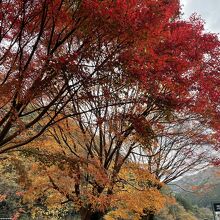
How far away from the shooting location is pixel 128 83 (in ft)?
24.2

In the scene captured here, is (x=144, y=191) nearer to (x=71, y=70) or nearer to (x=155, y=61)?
(x=155, y=61)

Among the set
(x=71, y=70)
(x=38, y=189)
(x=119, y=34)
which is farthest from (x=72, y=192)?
(x=119, y=34)

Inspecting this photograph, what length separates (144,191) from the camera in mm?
11539

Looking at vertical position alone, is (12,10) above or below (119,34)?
above

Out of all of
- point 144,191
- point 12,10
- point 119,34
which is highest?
point 12,10

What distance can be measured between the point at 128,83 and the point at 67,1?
93.7 inches

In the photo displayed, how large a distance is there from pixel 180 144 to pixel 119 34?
32.7 ft

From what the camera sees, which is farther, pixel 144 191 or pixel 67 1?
pixel 144 191

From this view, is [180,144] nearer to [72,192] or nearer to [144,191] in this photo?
[144,191]

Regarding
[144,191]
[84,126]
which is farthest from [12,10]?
[144,191]

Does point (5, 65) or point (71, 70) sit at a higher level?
point (5, 65)

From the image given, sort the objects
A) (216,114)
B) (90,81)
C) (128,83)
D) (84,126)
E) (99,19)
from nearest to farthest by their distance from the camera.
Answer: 1. (99,19)
2. (90,81)
3. (128,83)
4. (216,114)
5. (84,126)

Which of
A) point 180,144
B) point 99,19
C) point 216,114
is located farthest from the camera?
point 180,144

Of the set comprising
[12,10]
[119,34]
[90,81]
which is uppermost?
[12,10]
